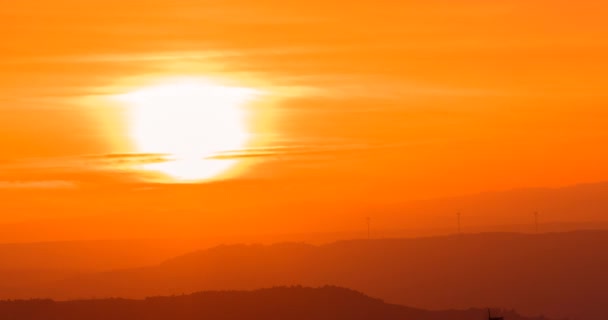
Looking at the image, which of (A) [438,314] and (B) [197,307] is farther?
(A) [438,314]

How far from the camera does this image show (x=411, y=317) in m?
182

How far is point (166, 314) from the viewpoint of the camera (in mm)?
172875

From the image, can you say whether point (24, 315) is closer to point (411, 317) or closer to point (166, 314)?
point (166, 314)

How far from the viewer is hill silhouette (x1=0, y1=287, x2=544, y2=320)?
173 m

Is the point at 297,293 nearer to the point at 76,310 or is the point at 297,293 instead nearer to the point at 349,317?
the point at 349,317

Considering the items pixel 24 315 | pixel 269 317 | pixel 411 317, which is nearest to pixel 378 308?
pixel 411 317

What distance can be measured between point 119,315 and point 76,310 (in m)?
6.17

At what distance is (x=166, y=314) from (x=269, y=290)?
611 inches

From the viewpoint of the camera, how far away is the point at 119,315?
568 feet

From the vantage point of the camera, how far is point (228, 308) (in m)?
176

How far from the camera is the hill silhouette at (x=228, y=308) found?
569ft

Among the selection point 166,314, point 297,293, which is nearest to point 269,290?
point 297,293

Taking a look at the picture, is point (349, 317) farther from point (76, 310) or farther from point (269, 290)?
point (76, 310)

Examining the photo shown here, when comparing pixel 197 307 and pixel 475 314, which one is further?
pixel 475 314
